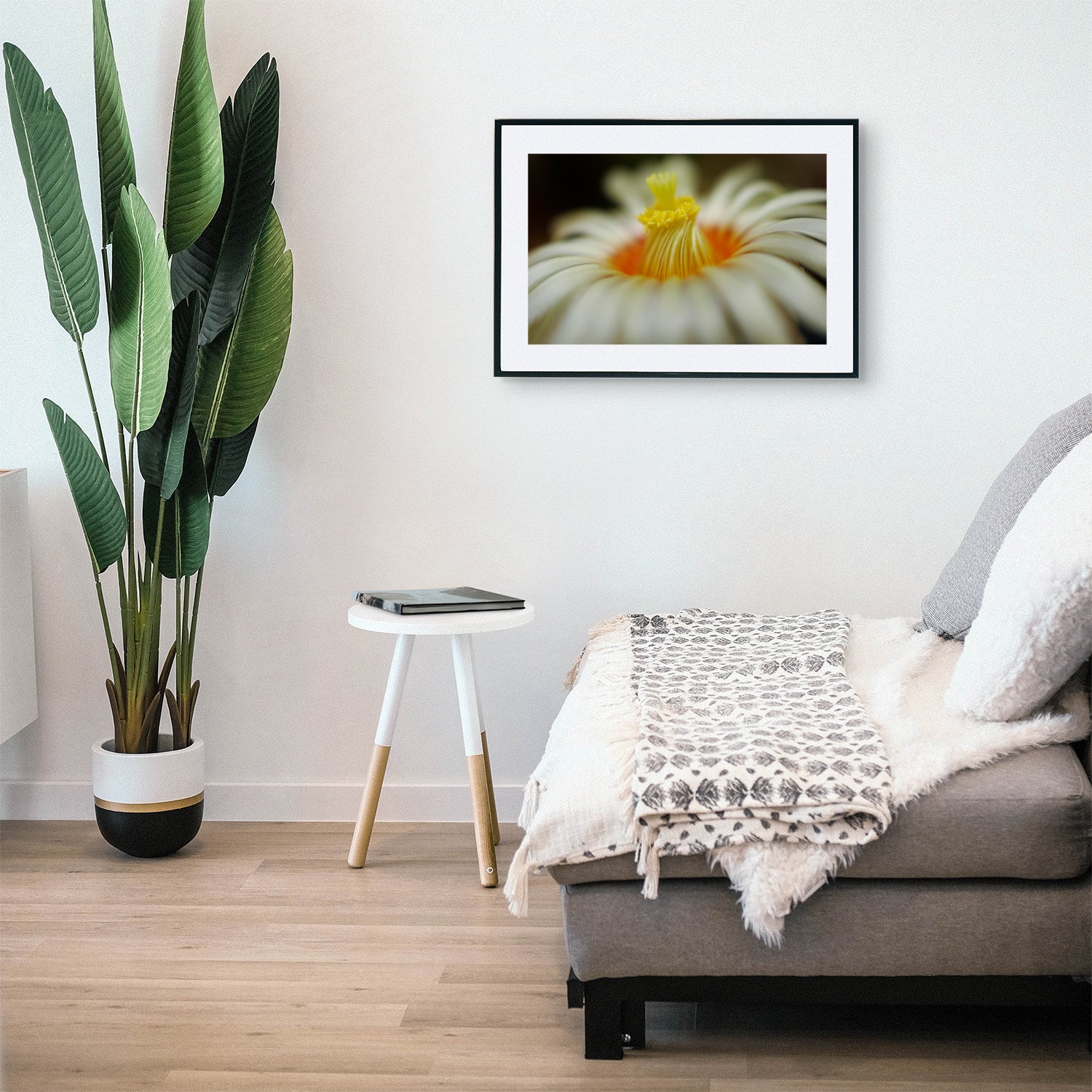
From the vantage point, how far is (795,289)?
8.82 ft

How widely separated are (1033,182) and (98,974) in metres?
2.54

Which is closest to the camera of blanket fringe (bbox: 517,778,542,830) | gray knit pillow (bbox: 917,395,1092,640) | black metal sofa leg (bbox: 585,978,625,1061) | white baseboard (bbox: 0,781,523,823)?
black metal sofa leg (bbox: 585,978,625,1061)

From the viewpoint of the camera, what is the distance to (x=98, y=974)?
1.98 m

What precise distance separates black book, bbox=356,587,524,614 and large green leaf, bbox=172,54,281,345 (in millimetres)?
668

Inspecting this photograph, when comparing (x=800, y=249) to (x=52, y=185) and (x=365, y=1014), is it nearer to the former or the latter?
(x=52, y=185)

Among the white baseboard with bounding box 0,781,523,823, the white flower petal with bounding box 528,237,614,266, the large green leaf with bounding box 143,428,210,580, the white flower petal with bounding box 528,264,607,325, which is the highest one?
the white flower petal with bounding box 528,237,614,266

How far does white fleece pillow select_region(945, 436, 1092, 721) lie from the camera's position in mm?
1597

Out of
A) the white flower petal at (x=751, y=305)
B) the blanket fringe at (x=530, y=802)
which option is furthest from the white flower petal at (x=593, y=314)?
the blanket fringe at (x=530, y=802)

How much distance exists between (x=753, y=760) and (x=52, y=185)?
1.83 m

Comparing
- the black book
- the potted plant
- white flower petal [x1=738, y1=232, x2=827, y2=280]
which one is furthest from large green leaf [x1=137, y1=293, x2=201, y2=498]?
white flower petal [x1=738, y1=232, x2=827, y2=280]

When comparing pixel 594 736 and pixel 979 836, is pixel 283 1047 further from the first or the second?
pixel 979 836

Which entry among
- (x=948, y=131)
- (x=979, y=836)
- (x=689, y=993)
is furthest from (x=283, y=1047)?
(x=948, y=131)

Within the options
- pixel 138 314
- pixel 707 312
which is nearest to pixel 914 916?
pixel 707 312

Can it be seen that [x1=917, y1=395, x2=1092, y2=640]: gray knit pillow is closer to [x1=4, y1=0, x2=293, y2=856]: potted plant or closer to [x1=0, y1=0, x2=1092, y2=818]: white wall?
[x1=0, y1=0, x2=1092, y2=818]: white wall
